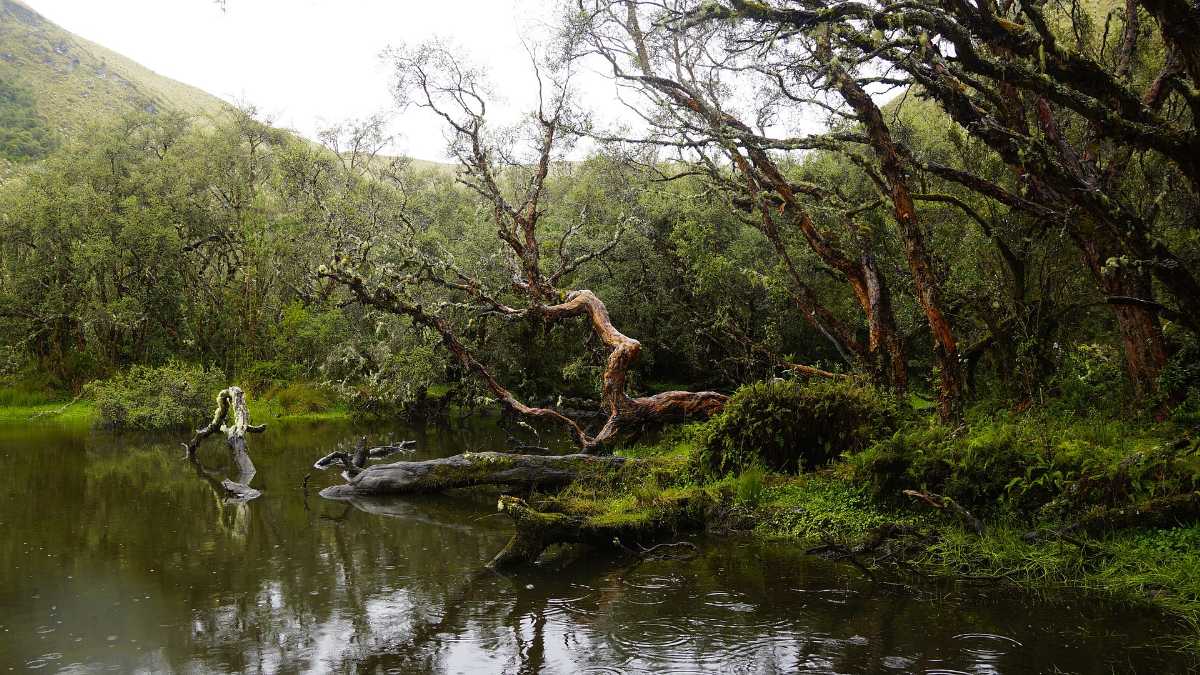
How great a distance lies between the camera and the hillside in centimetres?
6134

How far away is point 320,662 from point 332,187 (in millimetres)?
35193

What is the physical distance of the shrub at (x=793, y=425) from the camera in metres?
10.7

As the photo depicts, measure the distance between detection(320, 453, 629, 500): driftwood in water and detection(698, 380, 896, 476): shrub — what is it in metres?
1.81

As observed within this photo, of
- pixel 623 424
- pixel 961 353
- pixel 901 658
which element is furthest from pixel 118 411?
pixel 901 658

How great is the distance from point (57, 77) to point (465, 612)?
278 ft

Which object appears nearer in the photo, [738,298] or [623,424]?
[623,424]

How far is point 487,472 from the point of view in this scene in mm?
11883

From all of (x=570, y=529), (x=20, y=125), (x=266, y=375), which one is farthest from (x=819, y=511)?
(x=20, y=125)

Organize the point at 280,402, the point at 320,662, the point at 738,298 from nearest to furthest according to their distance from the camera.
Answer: the point at 320,662, the point at 738,298, the point at 280,402

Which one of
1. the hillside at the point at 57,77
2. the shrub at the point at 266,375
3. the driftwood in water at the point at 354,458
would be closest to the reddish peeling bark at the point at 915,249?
the driftwood in water at the point at 354,458

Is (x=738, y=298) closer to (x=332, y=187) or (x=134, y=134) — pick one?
(x=332, y=187)

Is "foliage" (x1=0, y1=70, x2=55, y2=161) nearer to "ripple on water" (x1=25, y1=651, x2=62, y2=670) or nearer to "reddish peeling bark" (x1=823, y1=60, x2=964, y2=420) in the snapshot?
"ripple on water" (x1=25, y1=651, x2=62, y2=670)

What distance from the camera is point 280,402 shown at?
3030 cm

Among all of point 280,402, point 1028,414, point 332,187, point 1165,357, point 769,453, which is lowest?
point 280,402
